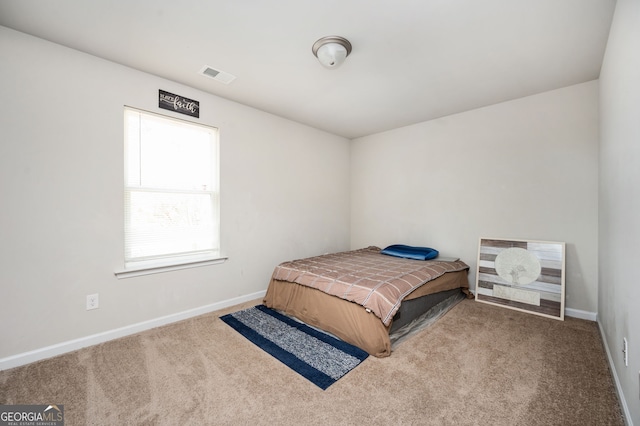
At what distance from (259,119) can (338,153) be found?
1634 mm

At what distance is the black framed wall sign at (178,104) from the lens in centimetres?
263

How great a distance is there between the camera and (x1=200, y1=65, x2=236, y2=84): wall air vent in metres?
2.46

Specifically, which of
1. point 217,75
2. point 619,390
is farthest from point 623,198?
point 217,75

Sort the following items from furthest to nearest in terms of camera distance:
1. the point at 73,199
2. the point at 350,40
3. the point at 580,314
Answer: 1. the point at 580,314
2. the point at 73,199
3. the point at 350,40

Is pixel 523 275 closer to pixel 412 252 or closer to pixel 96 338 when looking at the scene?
pixel 412 252

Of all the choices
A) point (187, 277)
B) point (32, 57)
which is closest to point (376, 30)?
point (32, 57)

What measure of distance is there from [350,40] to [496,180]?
8.15 feet

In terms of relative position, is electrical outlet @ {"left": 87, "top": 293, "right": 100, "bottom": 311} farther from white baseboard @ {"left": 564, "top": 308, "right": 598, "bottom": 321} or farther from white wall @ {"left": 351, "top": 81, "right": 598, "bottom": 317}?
white baseboard @ {"left": 564, "top": 308, "right": 598, "bottom": 321}

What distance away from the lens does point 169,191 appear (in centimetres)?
274

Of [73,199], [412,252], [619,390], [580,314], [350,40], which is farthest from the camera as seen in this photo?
[412,252]

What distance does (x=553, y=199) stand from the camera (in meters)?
2.87

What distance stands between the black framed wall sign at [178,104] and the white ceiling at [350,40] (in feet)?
0.56

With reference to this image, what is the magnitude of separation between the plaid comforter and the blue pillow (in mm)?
118

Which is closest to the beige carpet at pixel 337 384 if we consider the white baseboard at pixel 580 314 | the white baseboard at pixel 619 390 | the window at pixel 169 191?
the white baseboard at pixel 619 390
